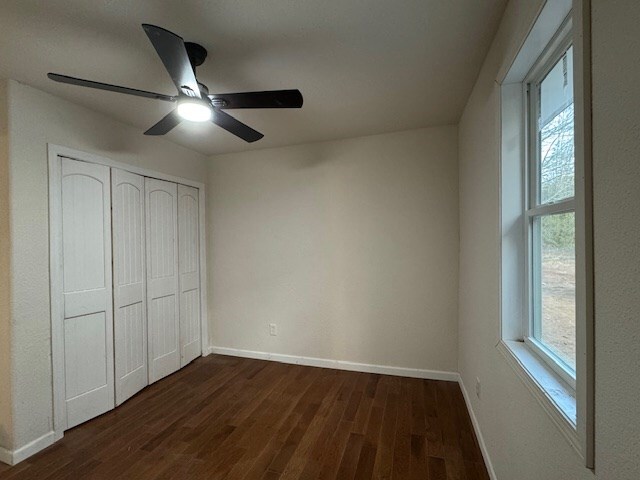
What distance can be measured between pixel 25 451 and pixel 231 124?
2.56 meters

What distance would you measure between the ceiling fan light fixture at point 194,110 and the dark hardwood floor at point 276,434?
2138mm

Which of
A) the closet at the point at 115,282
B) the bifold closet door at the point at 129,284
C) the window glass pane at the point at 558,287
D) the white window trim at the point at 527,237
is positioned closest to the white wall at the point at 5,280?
the closet at the point at 115,282

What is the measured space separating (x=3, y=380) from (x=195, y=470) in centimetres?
143

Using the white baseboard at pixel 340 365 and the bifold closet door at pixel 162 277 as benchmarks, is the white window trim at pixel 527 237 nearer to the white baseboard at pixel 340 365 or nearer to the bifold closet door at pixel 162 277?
the white baseboard at pixel 340 365

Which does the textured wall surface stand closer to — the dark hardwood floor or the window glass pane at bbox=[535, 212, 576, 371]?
the window glass pane at bbox=[535, 212, 576, 371]

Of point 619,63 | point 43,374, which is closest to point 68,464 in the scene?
point 43,374

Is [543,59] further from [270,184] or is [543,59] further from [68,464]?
[68,464]

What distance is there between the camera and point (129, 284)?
2.56m

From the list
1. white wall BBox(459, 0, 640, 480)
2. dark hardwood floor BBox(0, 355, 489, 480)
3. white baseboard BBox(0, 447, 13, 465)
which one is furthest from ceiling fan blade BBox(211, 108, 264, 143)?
white baseboard BBox(0, 447, 13, 465)

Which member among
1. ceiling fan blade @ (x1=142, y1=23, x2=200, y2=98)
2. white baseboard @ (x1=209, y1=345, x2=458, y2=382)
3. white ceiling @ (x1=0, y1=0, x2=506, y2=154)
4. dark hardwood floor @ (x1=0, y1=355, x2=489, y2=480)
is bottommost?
dark hardwood floor @ (x1=0, y1=355, x2=489, y2=480)

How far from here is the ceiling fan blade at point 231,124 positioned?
1712 mm

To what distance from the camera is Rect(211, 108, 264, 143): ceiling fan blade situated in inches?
67.4

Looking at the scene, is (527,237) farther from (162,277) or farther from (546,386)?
(162,277)

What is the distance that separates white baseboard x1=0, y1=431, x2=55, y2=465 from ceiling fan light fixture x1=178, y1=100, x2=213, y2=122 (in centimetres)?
241
